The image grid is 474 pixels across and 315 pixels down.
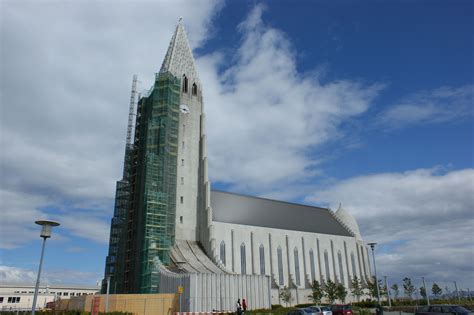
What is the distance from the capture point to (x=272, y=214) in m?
74.2

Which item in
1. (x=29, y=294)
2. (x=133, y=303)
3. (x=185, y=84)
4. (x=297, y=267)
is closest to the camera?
(x=133, y=303)

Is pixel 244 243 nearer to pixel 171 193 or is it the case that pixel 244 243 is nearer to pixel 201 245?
pixel 201 245

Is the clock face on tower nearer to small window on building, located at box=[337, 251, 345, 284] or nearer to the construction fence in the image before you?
the construction fence

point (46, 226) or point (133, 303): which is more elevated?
point (46, 226)

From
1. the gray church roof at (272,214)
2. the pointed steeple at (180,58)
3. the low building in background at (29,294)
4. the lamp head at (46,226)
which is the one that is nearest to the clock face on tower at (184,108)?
the pointed steeple at (180,58)

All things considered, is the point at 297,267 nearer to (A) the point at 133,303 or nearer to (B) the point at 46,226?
(A) the point at 133,303

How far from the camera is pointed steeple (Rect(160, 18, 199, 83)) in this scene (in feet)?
217

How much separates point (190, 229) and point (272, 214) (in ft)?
70.0

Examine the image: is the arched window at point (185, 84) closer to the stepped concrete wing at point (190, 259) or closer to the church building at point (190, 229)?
the church building at point (190, 229)

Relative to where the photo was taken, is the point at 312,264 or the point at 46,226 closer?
the point at 46,226

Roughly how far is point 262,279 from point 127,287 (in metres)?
19.8

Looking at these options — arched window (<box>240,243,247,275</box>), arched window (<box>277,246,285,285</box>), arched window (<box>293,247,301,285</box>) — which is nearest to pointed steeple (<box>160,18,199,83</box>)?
arched window (<box>240,243,247,275</box>)

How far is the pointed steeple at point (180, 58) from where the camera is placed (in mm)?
66000

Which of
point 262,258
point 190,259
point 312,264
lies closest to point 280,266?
point 262,258
